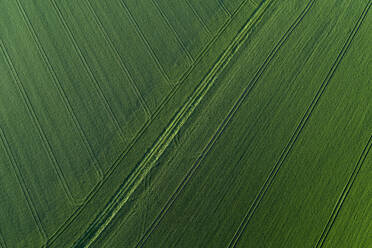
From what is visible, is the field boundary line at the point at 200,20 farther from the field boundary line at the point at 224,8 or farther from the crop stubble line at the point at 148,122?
the field boundary line at the point at 224,8

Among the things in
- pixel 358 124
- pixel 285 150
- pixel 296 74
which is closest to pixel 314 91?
pixel 296 74

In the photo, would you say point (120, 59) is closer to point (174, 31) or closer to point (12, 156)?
point (174, 31)

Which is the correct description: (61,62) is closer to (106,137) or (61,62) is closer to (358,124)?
(106,137)

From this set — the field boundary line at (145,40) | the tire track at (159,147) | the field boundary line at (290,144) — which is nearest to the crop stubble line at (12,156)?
the tire track at (159,147)

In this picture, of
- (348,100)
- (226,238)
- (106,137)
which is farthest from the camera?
(348,100)

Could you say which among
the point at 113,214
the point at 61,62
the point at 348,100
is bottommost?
the point at 113,214

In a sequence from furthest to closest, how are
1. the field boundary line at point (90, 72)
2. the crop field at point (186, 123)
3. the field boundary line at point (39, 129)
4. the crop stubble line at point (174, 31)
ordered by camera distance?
the crop stubble line at point (174, 31), the field boundary line at point (90, 72), the field boundary line at point (39, 129), the crop field at point (186, 123)
